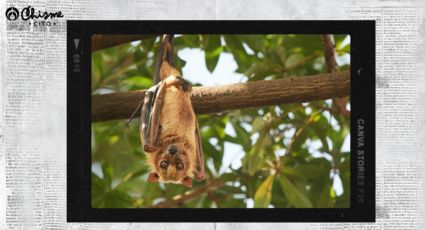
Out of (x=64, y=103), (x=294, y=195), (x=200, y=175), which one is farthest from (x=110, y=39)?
(x=294, y=195)

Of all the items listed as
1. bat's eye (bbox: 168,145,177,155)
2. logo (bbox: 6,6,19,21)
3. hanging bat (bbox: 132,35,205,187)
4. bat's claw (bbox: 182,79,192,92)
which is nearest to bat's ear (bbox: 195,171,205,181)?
hanging bat (bbox: 132,35,205,187)

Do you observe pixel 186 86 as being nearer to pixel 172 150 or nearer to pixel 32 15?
pixel 172 150

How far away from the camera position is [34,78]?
10.2ft

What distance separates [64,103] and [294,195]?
1185mm

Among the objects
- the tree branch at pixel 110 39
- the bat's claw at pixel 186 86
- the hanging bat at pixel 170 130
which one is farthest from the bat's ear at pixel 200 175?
the tree branch at pixel 110 39

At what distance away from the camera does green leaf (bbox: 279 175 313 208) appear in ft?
10.9

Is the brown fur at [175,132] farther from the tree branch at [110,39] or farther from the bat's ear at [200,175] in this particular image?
the tree branch at [110,39]

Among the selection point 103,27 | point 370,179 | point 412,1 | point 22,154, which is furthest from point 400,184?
point 22,154

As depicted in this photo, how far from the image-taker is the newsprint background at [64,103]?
3082 millimetres

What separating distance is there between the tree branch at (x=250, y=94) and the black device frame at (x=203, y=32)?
0.18 ft

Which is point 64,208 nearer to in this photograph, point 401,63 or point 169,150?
point 169,150

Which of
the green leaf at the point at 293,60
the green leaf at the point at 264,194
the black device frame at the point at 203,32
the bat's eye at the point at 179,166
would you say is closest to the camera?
the black device frame at the point at 203,32

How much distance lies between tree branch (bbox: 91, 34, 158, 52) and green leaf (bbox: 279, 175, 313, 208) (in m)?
0.97

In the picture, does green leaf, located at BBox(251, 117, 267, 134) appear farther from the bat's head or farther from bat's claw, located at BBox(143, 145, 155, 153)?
bat's claw, located at BBox(143, 145, 155, 153)
